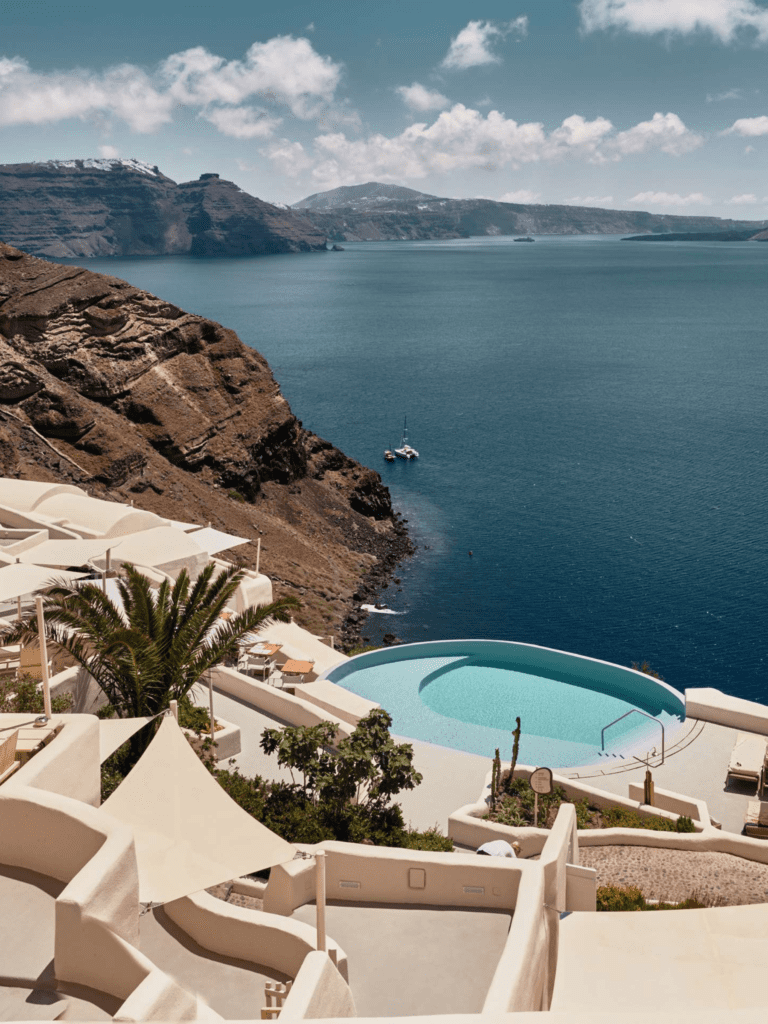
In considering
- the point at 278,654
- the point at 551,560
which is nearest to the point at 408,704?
the point at 278,654

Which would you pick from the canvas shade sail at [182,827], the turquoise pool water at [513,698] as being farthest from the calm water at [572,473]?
the canvas shade sail at [182,827]

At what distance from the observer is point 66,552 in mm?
24406

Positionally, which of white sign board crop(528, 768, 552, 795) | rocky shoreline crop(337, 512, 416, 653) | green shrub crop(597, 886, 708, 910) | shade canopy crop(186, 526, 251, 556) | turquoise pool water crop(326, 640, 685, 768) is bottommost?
rocky shoreline crop(337, 512, 416, 653)

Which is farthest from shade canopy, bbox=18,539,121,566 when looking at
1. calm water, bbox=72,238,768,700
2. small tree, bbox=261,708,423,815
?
calm water, bbox=72,238,768,700

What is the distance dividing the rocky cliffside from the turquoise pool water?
53.7 ft

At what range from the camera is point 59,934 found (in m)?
8.34

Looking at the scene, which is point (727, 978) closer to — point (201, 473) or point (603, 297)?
point (201, 473)

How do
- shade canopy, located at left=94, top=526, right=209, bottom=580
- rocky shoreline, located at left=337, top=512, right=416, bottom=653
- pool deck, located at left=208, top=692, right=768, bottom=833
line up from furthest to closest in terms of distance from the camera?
rocky shoreline, located at left=337, top=512, right=416, bottom=653, shade canopy, located at left=94, top=526, right=209, bottom=580, pool deck, located at left=208, top=692, right=768, bottom=833

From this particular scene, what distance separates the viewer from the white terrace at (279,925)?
8.37 m

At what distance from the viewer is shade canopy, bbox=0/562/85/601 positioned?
65.9ft

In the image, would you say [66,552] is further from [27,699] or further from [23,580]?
[27,699]

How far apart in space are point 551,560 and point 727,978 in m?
43.3

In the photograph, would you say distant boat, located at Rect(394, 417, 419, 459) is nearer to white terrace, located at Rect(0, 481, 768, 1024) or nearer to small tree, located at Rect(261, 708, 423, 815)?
small tree, located at Rect(261, 708, 423, 815)

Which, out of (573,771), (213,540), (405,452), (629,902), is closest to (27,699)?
(629,902)
